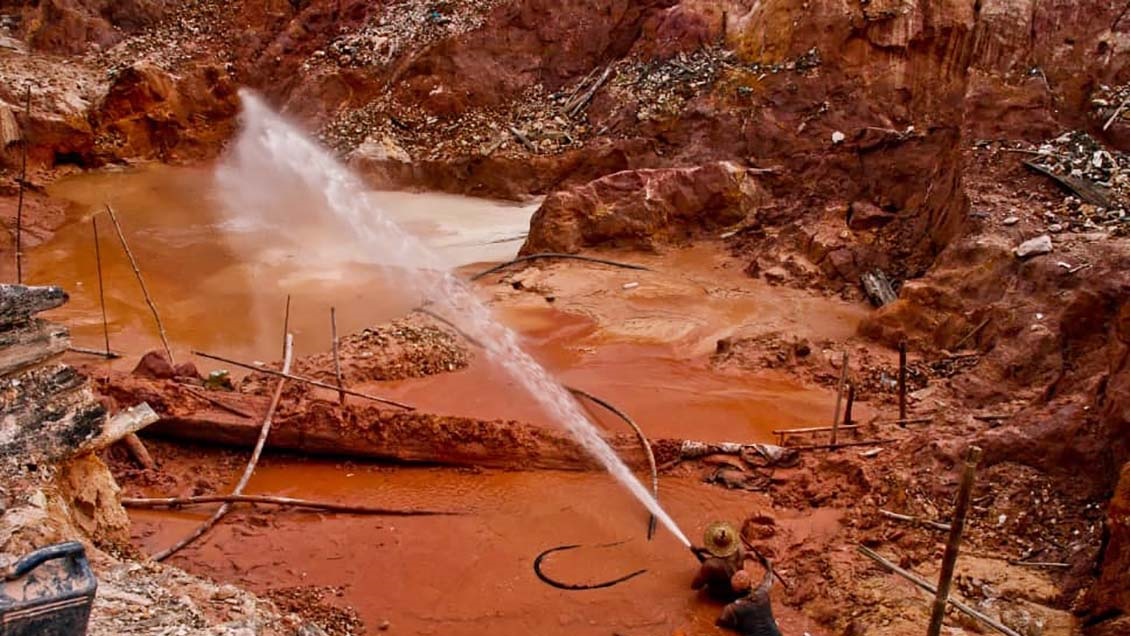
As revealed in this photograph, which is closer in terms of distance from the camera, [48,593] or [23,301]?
[48,593]

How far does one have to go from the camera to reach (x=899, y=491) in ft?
23.0

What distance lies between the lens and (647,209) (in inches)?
533

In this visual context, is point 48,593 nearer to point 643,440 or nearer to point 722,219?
point 643,440

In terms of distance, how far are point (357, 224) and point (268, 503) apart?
9.12m

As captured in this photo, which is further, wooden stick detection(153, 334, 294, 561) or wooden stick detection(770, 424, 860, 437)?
wooden stick detection(770, 424, 860, 437)

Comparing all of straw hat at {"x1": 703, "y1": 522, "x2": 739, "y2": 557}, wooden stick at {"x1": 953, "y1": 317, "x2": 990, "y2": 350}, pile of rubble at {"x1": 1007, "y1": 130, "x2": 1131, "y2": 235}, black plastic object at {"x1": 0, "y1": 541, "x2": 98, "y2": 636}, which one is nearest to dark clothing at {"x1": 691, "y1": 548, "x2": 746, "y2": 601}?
straw hat at {"x1": 703, "y1": 522, "x2": 739, "y2": 557}

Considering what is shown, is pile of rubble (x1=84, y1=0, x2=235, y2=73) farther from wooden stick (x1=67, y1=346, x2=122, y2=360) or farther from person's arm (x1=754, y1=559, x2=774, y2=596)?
person's arm (x1=754, y1=559, x2=774, y2=596)

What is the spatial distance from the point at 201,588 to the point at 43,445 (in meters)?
1.16

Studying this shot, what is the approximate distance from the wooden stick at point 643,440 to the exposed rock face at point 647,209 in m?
4.47

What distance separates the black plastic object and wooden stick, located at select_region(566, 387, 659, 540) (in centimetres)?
438

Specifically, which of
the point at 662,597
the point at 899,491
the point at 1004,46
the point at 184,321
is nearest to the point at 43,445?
the point at 662,597

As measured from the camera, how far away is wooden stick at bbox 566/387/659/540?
709cm

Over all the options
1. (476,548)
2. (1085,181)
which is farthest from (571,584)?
(1085,181)

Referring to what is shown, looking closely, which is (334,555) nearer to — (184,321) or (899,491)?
(899,491)
